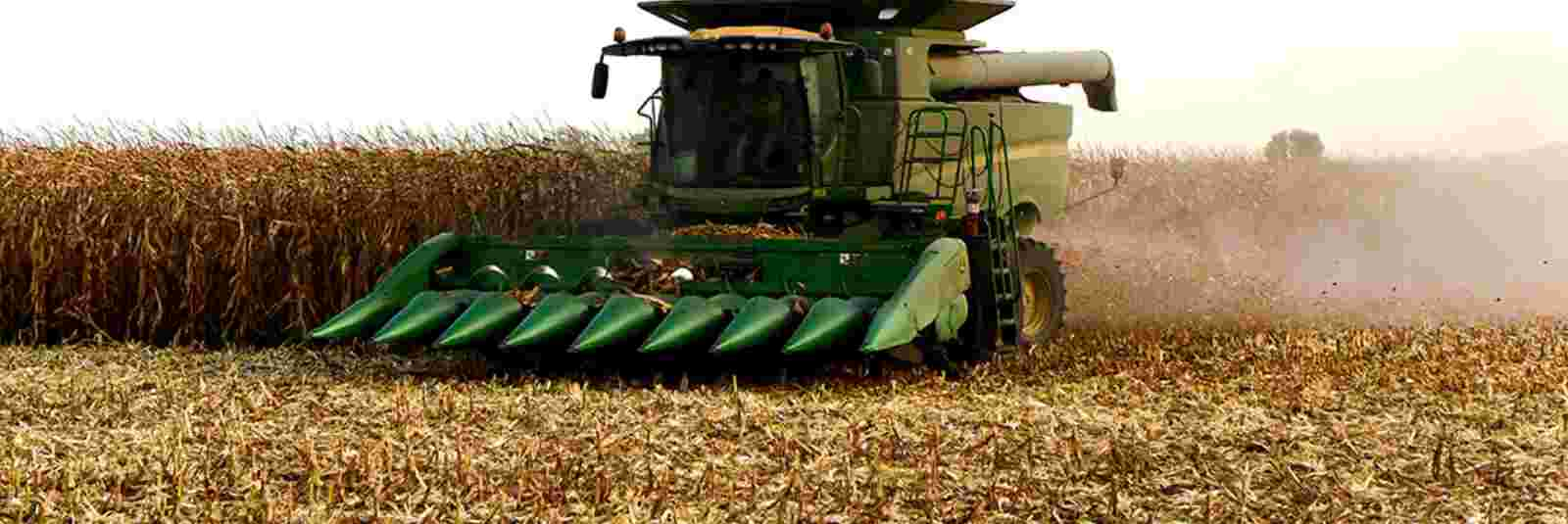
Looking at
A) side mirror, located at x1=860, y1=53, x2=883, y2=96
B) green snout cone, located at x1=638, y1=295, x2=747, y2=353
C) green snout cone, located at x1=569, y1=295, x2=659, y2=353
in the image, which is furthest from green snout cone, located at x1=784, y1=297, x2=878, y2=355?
side mirror, located at x1=860, y1=53, x2=883, y2=96

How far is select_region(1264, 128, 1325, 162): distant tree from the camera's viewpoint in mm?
31000

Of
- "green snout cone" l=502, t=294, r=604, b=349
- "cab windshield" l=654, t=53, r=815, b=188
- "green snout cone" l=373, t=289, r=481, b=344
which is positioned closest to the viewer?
"green snout cone" l=502, t=294, r=604, b=349

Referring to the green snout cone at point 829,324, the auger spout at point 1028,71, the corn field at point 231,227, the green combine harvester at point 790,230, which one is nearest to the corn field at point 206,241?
the corn field at point 231,227

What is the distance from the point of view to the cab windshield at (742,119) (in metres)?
11.3

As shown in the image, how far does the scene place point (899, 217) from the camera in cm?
1159

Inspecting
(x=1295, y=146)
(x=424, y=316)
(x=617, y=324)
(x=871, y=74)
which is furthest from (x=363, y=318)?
(x=1295, y=146)

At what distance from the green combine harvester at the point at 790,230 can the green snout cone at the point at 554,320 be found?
0.04ft

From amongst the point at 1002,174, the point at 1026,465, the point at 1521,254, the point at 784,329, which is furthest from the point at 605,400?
the point at 1521,254

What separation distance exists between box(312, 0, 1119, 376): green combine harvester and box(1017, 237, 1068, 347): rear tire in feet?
0.05

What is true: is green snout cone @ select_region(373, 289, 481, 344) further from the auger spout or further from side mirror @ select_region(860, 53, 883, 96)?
the auger spout

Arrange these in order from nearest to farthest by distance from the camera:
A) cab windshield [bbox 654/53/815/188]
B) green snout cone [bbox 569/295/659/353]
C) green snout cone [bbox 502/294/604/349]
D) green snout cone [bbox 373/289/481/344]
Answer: green snout cone [bbox 569/295/659/353]
green snout cone [bbox 502/294/604/349]
green snout cone [bbox 373/289/481/344]
cab windshield [bbox 654/53/815/188]

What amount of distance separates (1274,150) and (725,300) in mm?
22438

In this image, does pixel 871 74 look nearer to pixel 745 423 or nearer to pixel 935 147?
pixel 935 147

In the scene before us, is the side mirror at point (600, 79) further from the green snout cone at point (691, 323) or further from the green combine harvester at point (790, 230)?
the green snout cone at point (691, 323)
